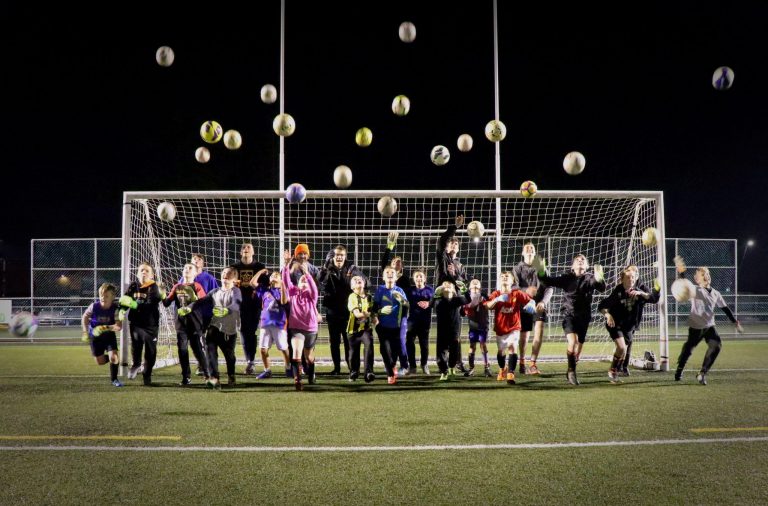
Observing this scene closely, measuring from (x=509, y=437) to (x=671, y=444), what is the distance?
1375 millimetres

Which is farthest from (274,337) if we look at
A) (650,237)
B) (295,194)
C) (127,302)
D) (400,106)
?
(650,237)

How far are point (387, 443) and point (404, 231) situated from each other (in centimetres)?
819

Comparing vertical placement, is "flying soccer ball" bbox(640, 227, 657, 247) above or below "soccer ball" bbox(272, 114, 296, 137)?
below

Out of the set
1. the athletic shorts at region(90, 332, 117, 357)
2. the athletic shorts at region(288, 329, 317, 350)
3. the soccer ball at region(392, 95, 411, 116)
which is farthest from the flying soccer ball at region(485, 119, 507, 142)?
the athletic shorts at region(90, 332, 117, 357)

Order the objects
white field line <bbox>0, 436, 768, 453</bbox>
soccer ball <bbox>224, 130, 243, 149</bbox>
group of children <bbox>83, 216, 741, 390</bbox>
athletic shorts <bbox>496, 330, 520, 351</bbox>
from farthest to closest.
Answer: soccer ball <bbox>224, 130, 243, 149</bbox> < athletic shorts <bbox>496, 330, 520, 351</bbox> < group of children <bbox>83, 216, 741, 390</bbox> < white field line <bbox>0, 436, 768, 453</bbox>

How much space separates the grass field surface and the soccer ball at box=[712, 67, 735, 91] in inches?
204

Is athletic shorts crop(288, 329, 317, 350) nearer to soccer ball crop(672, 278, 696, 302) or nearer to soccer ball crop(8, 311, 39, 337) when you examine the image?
soccer ball crop(8, 311, 39, 337)

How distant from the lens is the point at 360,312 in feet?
30.0

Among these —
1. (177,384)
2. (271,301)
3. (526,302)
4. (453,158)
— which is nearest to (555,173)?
(453,158)

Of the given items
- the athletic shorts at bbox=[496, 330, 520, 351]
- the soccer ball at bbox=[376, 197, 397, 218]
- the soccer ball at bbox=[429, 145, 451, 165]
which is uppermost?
the soccer ball at bbox=[429, 145, 451, 165]

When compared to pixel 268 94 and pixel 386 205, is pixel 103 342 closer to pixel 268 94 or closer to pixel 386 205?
pixel 386 205

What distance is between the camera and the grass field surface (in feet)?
12.9

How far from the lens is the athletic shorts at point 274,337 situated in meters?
9.84

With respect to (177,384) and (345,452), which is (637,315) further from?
(177,384)
